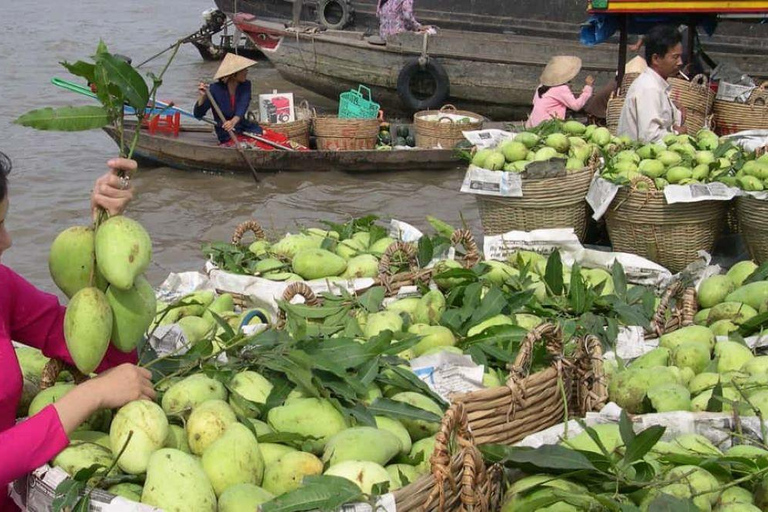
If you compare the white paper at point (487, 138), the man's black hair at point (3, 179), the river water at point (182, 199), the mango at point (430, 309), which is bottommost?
the river water at point (182, 199)

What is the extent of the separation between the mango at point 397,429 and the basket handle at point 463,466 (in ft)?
0.53

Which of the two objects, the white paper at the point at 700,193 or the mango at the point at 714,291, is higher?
the white paper at the point at 700,193

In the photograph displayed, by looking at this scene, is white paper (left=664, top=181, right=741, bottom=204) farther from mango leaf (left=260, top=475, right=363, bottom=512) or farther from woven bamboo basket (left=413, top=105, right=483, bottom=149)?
woven bamboo basket (left=413, top=105, right=483, bottom=149)

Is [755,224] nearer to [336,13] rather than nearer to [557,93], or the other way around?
[557,93]

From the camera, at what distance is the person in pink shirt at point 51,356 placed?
61.4 inches

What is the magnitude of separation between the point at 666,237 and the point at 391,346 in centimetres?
226

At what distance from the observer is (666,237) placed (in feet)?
12.9

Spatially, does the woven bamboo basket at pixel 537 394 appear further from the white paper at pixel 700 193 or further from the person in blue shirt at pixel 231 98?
the person in blue shirt at pixel 231 98

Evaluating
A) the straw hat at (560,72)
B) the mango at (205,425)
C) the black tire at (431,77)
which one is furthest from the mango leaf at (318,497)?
the black tire at (431,77)

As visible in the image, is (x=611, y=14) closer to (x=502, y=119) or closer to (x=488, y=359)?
(x=488, y=359)

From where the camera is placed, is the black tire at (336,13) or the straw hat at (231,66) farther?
the black tire at (336,13)

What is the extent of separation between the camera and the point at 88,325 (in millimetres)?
1572

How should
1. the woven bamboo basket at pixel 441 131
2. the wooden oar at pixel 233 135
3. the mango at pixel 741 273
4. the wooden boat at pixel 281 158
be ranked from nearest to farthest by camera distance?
the mango at pixel 741 273
the wooden oar at pixel 233 135
the wooden boat at pixel 281 158
the woven bamboo basket at pixel 441 131

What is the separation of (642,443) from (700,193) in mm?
2384
